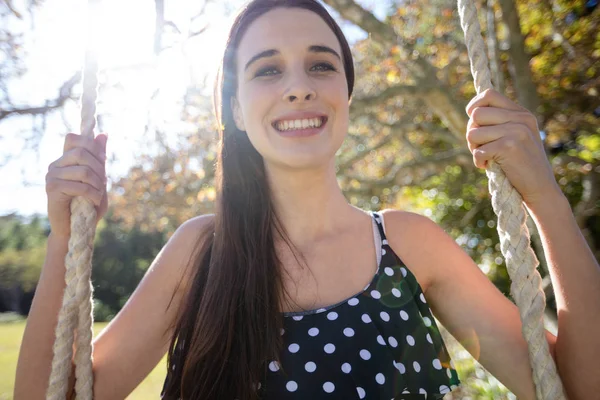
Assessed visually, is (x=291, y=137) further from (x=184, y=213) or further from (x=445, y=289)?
(x=184, y=213)

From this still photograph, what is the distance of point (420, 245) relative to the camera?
1.51m

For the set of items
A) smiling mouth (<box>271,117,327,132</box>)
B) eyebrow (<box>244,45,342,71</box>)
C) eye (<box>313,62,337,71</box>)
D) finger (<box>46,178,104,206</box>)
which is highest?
eyebrow (<box>244,45,342,71</box>)

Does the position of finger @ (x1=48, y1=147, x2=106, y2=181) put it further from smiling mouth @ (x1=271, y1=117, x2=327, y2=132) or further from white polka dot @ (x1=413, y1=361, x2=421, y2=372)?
white polka dot @ (x1=413, y1=361, x2=421, y2=372)

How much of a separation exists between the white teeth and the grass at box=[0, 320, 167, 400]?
432cm

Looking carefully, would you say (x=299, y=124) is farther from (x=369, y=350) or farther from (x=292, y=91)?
(x=369, y=350)

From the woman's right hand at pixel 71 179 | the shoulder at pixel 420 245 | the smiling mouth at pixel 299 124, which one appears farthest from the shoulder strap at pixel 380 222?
the woman's right hand at pixel 71 179

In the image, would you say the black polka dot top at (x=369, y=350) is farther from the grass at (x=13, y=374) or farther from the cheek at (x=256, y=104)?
the grass at (x=13, y=374)

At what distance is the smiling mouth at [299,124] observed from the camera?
1440 mm

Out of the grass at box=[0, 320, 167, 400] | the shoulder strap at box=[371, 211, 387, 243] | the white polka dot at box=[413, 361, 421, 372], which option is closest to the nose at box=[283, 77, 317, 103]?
the shoulder strap at box=[371, 211, 387, 243]

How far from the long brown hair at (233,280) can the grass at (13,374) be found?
13.1 feet

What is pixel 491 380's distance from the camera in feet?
13.5

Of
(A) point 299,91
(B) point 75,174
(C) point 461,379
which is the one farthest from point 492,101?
(C) point 461,379

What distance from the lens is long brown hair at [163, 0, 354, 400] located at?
1.27 metres

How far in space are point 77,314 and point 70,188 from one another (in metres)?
0.31
